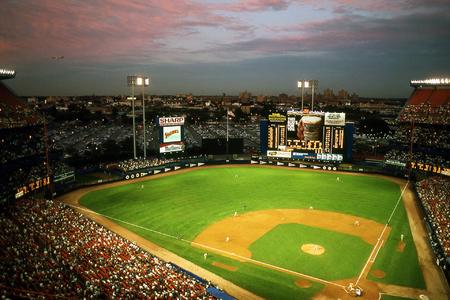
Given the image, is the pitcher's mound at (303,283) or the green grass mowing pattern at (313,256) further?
the green grass mowing pattern at (313,256)

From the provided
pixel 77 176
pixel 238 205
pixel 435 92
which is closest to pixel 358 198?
pixel 238 205

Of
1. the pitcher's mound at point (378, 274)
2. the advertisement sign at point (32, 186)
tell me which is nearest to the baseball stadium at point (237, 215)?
the pitcher's mound at point (378, 274)

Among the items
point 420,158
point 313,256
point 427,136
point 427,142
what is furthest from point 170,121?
point 427,136

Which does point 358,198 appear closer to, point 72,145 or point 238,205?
point 238,205

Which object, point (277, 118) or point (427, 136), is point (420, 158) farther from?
point (277, 118)

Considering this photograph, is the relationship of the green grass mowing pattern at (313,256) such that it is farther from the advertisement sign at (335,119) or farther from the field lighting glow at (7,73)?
the field lighting glow at (7,73)

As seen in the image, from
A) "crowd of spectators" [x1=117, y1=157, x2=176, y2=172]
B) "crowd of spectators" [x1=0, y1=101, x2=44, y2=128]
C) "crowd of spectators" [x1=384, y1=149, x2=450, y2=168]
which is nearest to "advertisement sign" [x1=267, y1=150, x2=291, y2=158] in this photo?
"crowd of spectators" [x1=384, y1=149, x2=450, y2=168]
